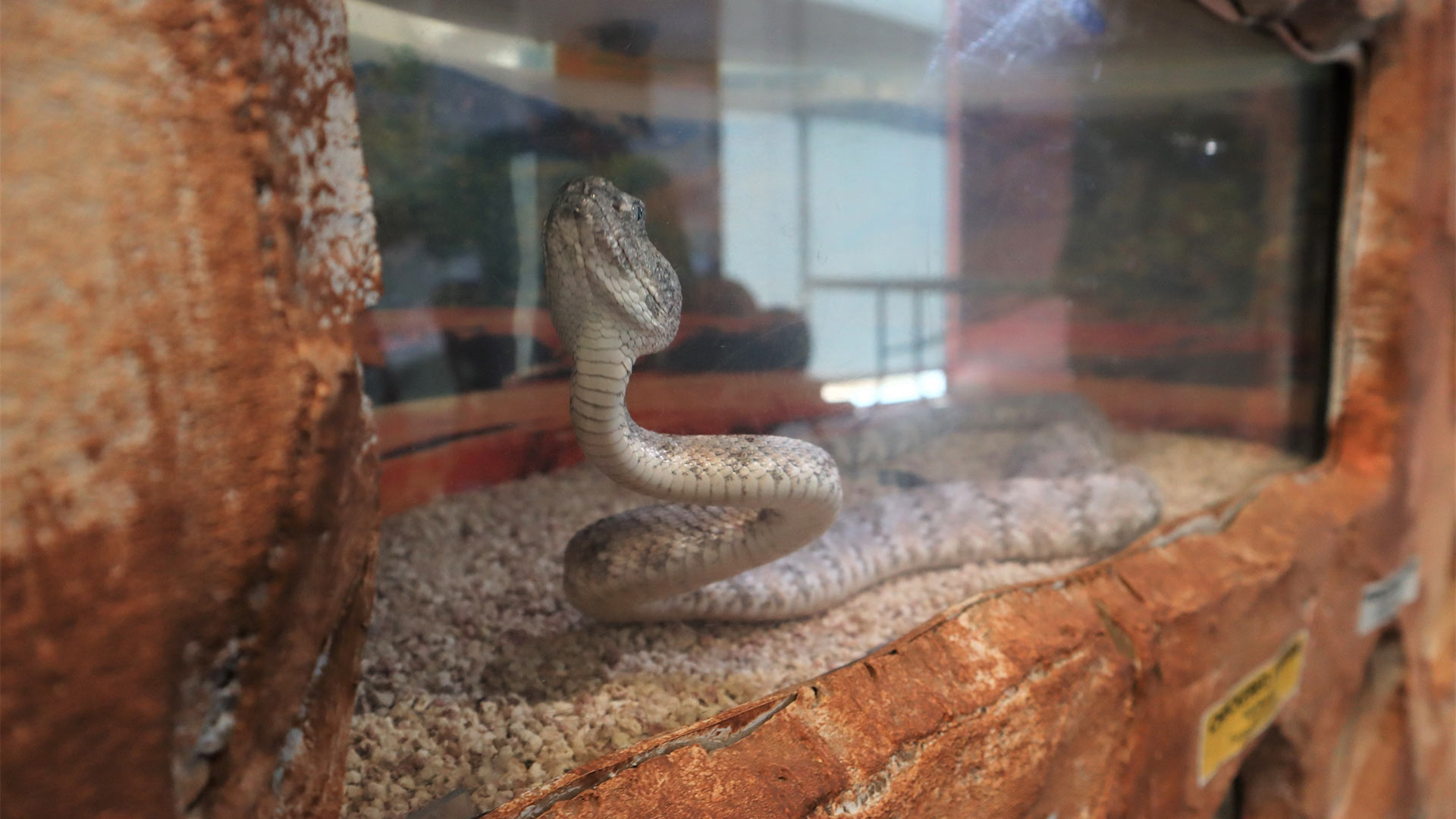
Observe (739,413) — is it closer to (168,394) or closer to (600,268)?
(600,268)

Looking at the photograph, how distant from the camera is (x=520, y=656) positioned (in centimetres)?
121

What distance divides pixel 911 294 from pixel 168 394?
4.68ft

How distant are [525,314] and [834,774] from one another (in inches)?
32.1

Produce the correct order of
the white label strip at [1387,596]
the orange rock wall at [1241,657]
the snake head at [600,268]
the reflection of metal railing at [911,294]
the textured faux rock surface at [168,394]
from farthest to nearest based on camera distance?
the white label strip at [1387,596] < the reflection of metal railing at [911,294] < the orange rock wall at [1241,657] < the snake head at [600,268] < the textured faux rock surface at [168,394]

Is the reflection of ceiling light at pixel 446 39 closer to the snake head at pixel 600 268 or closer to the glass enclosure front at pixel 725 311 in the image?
the glass enclosure front at pixel 725 311

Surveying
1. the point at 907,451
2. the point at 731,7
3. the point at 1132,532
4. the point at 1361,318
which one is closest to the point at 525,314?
the point at 731,7

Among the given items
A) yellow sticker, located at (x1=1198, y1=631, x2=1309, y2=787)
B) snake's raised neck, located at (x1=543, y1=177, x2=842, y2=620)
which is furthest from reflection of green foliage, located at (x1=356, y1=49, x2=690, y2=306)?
yellow sticker, located at (x1=1198, y1=631, x2=1309, y2=787)

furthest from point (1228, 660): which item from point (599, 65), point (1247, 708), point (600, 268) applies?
point (599, 65)

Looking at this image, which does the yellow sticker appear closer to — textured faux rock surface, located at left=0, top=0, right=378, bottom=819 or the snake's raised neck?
the snake's raised neck

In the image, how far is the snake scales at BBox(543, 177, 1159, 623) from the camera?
987mm

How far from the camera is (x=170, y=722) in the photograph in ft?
2.01

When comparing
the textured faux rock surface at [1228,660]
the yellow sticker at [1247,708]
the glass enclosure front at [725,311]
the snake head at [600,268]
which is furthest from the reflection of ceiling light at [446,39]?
the yellow sticker at [1247,708]

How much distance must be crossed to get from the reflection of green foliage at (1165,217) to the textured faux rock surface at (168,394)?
6.78 feet

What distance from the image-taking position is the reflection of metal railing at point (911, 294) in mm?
1518
